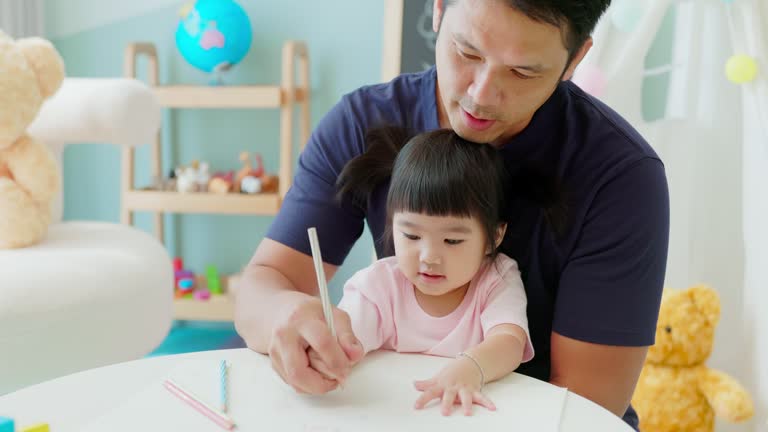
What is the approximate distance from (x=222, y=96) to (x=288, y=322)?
199cm

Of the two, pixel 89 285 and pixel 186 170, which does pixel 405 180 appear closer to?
pixel 89 285

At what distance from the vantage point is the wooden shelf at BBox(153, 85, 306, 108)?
8.52 feet

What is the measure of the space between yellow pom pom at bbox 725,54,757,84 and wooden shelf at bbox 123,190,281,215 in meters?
1.47

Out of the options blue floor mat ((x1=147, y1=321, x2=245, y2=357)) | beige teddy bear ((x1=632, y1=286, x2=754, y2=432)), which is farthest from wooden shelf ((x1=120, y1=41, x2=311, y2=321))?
beige teddy bear ((x1=632, y1=286, x2=754, y2=432))

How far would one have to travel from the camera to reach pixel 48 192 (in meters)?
1.62

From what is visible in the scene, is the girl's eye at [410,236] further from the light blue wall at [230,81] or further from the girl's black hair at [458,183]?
the light blue wall at [230,81]

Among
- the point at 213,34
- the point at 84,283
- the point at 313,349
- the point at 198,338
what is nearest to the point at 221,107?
the point at 213,34

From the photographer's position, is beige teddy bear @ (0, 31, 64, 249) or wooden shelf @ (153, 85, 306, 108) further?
wooden shelf @ (153, 85, 306, 108)

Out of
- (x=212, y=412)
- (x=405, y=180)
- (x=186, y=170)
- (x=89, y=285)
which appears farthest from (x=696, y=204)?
(x=186, y=170)

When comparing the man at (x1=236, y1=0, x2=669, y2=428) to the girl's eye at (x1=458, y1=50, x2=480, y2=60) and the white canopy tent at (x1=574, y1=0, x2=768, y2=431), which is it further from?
the white canopy tent at (x1=574, y1=0, x2=768, y2=431)

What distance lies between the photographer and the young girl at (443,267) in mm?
920

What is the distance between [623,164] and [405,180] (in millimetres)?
277

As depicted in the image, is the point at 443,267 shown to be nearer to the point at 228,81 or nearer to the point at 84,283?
the point at 84,283

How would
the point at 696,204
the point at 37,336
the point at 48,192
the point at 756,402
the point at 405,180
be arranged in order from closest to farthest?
the point at 405,180 → the point at 37,336 → the point at 48,192 → the point at 756,402 → the point at 696,204
